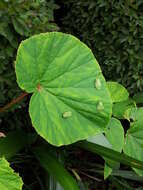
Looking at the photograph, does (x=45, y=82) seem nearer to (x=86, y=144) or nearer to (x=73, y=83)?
(x=73, y=83)

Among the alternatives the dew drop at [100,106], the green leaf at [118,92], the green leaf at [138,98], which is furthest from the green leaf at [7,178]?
the green leaf at [138,98]

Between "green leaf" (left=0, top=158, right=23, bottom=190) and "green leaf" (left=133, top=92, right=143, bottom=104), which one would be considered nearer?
"green leaf" (left=0, top=158, right=23, bottom=190)

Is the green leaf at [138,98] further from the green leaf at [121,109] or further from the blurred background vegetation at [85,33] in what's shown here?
the green leaf at [121,109]

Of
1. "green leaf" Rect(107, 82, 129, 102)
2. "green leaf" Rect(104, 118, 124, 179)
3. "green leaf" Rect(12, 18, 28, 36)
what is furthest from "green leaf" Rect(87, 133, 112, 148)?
"green leaf" Rect(12, 18, 28, 36)

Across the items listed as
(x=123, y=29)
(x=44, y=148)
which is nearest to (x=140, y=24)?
(x=123, y=29)

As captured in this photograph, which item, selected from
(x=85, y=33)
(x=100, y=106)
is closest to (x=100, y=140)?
(x=100, y=106)

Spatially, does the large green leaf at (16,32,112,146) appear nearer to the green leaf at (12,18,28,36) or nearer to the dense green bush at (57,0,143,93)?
the green leaf at (12,18,28,36)
